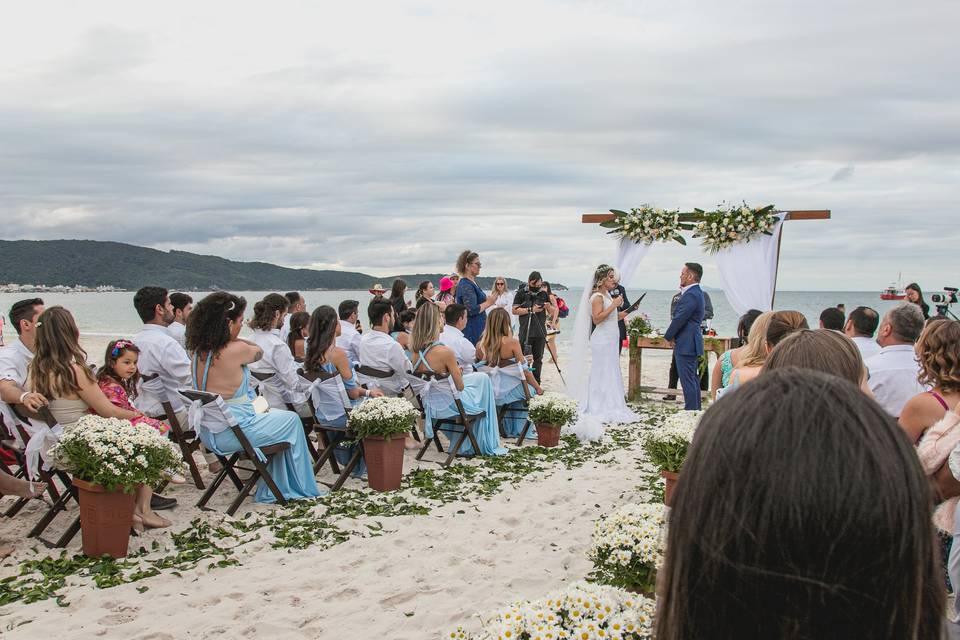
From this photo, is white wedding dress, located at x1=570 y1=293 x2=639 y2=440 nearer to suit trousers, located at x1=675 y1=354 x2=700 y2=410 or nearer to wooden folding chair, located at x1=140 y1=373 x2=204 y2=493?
suit trousers, located at x1=675 y1=354 x2=700 y2=410

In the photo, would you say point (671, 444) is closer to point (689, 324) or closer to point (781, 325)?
point (781, 325)

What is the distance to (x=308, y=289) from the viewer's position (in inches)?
3258

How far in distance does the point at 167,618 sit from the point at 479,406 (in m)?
4.27

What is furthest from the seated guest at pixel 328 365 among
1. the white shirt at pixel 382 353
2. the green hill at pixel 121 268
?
the green hill at pixel 121 268

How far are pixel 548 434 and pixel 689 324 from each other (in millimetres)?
2764

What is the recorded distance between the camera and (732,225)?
33.7 ft

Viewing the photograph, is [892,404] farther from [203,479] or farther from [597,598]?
[203,479]

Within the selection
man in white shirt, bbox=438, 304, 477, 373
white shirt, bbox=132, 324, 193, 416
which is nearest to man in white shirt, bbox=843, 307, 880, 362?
man in white shirt, bbox=438, 304, 477, 373

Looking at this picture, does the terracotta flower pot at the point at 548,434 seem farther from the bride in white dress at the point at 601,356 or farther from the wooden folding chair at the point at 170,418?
the wooden folding chair at the point at 170,418

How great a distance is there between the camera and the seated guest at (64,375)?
4.89 m

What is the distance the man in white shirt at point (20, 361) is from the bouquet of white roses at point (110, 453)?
521 mm

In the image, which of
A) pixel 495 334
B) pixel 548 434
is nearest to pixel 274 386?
pixel 495 334

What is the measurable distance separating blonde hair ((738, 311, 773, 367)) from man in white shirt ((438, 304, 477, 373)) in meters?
3.65

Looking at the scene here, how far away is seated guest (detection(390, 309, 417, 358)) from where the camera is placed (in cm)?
902
